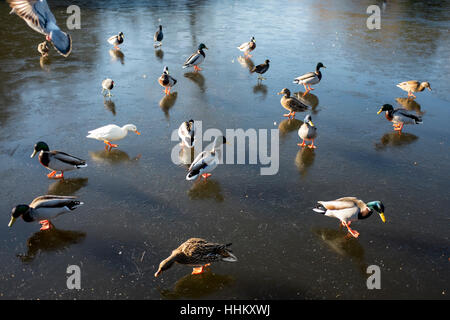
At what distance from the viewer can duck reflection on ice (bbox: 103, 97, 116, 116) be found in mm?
10969

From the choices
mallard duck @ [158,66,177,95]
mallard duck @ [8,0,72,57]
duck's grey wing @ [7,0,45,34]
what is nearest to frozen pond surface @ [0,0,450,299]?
mallard duck @ [158,66,177,95]

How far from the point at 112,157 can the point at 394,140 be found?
7.56 metres

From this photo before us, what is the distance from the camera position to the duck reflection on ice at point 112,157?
27.8 feet

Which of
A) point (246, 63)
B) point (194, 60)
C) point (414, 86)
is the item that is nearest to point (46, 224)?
point (194, 60)

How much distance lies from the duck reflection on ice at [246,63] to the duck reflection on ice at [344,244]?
10.1m

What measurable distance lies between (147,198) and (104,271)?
77.5 inches

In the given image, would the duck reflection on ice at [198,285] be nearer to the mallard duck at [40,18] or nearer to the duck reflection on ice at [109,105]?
the mallard duck at [40,18]

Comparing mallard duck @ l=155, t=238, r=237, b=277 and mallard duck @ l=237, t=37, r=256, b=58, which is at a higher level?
mallard duck @ l=237, t=37, r=256, b=58

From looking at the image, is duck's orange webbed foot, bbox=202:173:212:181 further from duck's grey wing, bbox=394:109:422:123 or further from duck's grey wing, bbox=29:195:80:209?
duck's grey wing, bbox=394:109:422:123

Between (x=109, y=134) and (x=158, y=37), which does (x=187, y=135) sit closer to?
(x=109, y=134)

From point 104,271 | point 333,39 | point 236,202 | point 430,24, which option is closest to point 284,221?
point 236,202

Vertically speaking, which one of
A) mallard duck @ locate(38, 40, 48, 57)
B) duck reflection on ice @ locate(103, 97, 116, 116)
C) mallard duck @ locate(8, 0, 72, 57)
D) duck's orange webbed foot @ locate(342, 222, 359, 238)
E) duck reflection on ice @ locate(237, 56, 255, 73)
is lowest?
duck's orange webbed foot @ locate(342, 222, 359, 238)

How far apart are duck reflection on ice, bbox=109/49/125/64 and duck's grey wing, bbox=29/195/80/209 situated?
10428mm

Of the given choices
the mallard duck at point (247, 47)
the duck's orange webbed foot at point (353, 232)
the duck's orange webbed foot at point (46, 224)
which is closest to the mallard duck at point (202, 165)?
the duck's orange webbed foot at point (46, 224)
